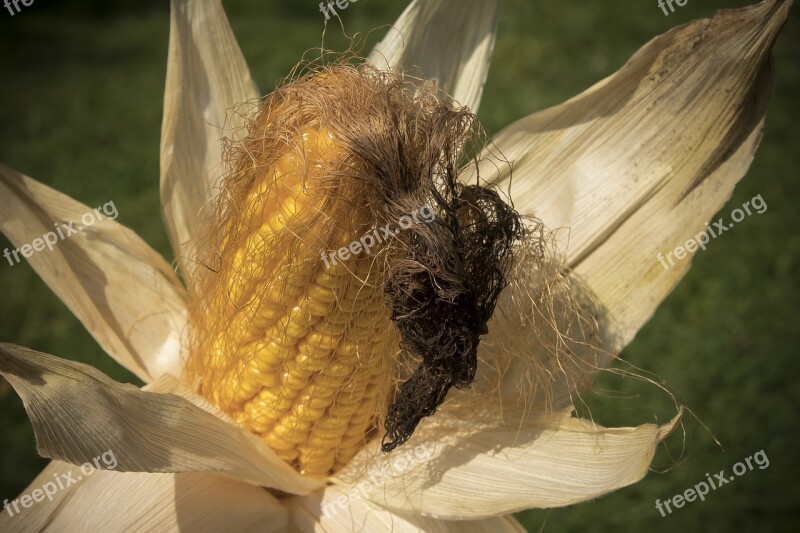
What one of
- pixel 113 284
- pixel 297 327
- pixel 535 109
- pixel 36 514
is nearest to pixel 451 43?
pixel 297 327

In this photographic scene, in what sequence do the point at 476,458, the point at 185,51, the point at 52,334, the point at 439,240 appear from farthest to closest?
the point at 52,334 → the point at 185,51 → the point at 476,458 → the point at 439,240

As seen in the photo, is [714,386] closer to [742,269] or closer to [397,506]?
[742,269]

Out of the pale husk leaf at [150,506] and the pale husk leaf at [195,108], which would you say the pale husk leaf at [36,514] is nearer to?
the pale husk leaf at [150,506]

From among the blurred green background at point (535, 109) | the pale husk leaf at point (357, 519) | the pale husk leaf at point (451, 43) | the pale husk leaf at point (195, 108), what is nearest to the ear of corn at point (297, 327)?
the pale husk leaf at point (357, 519)

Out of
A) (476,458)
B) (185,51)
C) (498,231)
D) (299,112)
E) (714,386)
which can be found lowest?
(714,386)

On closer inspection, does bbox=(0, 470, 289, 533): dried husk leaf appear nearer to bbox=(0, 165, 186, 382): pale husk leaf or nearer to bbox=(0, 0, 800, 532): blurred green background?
bbox=(0, 165, 186, 382): pale husk leaf

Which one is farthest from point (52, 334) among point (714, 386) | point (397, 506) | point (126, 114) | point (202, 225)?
point (714, 386)

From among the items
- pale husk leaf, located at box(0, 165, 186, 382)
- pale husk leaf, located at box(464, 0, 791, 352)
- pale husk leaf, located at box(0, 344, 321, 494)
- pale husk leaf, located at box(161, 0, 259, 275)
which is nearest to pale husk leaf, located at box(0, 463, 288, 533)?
pale husk leaf, located at box(0, 344, 321, 494)

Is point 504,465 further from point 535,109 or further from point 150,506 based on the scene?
point 535,109
